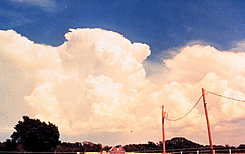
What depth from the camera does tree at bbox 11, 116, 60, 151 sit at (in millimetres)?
62344

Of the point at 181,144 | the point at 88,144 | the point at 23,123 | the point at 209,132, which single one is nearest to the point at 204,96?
the point at 209,132

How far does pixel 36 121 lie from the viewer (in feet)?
222

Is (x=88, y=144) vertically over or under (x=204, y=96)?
under

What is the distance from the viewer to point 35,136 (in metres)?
62.8

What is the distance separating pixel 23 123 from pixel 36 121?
3093 mm

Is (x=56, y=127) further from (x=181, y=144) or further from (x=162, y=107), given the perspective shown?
(x=181, y=144)

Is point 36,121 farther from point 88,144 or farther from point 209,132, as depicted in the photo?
point 209,132

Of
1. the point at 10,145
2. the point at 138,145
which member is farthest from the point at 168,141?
the point at 10,145

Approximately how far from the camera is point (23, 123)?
217 ft

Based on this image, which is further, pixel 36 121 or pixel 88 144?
pixel 88 144

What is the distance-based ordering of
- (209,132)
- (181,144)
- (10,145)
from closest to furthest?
(209,132) < (10,145) < (181,144)

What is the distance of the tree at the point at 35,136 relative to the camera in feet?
205

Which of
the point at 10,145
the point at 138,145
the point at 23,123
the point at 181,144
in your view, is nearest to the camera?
the point at 10,145

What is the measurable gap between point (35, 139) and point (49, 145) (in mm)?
3573
